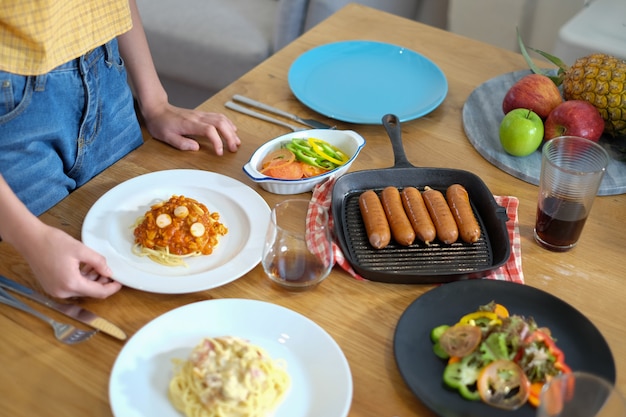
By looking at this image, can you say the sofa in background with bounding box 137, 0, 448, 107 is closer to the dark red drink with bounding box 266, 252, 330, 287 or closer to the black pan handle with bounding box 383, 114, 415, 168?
the black pan handle with bounding box 383, 114, 415, 168

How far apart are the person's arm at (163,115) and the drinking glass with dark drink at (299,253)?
318 millimetres

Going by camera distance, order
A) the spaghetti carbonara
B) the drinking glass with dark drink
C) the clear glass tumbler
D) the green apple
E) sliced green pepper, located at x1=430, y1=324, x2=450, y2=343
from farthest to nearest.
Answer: the green apple, the drinking glass with dark drink, sliced green pepper, located at x1=430, y1=324, x2=450, y2=343, the spaghetti carbonara, the clear glass tumbler

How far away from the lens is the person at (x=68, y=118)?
3.62ft

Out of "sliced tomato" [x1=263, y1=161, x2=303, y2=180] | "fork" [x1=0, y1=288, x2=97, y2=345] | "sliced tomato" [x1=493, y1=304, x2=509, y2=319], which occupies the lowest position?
"fork" [x1=0, y1=288, x2=97, y2=345]

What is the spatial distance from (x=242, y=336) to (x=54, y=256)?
0.32 meters

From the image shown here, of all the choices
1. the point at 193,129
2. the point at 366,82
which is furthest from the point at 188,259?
the point at 366,82

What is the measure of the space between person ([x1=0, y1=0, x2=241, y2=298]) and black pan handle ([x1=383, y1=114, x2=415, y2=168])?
0.33 meters

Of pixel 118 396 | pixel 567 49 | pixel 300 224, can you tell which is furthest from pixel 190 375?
pixel 567 49

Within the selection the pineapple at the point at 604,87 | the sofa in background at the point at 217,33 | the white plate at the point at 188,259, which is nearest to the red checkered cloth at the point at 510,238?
the white plate at the point at 188,259

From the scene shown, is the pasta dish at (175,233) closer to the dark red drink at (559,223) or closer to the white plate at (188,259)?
the white plate at (188,259)

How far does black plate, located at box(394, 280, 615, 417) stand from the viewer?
96 centimetres

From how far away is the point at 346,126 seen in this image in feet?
5.26

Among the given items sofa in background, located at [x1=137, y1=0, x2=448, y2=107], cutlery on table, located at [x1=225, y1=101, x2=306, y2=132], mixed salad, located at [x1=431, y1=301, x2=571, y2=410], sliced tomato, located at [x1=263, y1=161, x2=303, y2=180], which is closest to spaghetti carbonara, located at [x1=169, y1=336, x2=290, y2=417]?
mixed salad, located at [x1=431, y1=301, x2=571, y2=410]

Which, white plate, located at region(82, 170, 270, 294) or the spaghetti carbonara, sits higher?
the spaghetti carbonara
